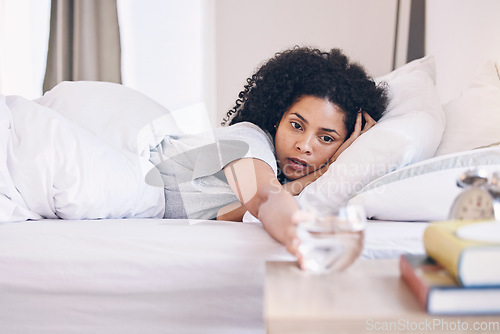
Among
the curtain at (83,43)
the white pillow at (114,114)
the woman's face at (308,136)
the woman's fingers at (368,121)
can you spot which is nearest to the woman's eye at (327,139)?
the woman's face at (308,136)

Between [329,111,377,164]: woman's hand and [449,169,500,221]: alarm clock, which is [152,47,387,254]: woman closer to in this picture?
[329,111,377,164]: woman's hand

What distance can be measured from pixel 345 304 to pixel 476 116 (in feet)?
3.07

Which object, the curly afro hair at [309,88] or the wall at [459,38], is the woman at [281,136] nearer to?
the curly afro hair at [309,88]

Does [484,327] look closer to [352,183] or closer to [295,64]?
[352,183]

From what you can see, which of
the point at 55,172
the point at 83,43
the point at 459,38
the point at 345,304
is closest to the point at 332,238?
the point at 345,304

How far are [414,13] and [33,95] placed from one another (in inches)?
89.6

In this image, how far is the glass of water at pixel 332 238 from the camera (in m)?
0.58

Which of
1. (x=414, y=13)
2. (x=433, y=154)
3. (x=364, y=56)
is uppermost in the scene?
(x=414, y=13)

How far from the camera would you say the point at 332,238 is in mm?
590

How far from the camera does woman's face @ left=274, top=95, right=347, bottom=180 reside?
52.9 inches

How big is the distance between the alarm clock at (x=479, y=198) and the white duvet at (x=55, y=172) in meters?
0.76

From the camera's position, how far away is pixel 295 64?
1.51m

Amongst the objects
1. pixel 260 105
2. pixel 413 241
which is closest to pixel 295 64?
pixel 260 105

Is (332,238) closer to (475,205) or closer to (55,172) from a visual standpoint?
(475,205)
